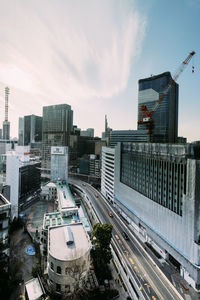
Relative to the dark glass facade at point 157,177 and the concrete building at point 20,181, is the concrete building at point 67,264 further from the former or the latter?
the concrete building at point 20,181

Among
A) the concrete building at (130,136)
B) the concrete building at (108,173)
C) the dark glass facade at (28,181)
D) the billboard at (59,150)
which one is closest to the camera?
the dark glass facade at (28,181)

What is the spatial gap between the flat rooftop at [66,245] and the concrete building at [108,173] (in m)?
44.7

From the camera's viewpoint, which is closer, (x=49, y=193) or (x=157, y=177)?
(x=157, y=177)

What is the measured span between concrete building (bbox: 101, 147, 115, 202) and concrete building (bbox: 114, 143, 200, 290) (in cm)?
1849

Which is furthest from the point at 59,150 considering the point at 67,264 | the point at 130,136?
the point at 67,264

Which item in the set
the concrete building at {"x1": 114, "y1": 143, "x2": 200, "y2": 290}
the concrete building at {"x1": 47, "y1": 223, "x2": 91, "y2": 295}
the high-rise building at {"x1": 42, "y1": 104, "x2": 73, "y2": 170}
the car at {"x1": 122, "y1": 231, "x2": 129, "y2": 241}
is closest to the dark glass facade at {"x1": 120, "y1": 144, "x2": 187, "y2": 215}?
the concrete building at {"x1": 114, "y1": 143, "x2": 200, "y2": 290}

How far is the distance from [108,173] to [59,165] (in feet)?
143

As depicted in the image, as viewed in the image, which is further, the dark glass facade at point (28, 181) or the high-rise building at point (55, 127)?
the high-rise building at point (55, 127)

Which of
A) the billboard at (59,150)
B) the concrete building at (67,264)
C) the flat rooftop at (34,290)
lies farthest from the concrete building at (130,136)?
the flat rooftop at (34,290)

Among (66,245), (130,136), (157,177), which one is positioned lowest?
(66,245)

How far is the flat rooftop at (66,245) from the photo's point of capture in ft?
105

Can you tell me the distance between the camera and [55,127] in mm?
170875

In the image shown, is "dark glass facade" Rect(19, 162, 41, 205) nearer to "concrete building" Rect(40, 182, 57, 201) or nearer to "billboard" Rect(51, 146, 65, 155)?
"concrete building" Rect(40, 182, 57, 201)

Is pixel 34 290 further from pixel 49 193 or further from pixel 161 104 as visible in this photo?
pixel 161 104
